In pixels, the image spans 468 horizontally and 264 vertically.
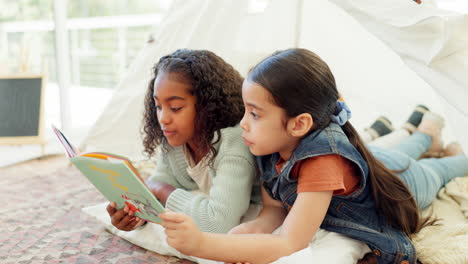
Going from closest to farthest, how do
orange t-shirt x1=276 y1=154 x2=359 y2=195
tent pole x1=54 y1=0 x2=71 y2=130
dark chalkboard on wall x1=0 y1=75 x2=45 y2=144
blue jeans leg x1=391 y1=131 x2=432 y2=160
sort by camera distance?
orange t-shirt x1=276 y1=154 x2=359 y2=195 < blue jeans leg x1=391 y1=131 x2=432 y2=160 < dark chalkboard on wall x1=0 y1=75 x2=45 y2=144 < tent pole x1=54 y1=0 x2=71 y2=130

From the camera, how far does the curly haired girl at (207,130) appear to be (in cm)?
106

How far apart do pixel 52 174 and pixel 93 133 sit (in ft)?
0.85

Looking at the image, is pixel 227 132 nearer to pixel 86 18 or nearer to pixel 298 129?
pixel 298 129

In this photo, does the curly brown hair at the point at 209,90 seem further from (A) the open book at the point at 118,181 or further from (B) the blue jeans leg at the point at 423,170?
(B) the blue jeans leg at the point at 423,170

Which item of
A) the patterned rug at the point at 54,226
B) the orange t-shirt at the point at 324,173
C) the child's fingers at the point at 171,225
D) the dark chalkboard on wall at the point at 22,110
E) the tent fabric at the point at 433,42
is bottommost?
the patterned rug at the point at 54,226

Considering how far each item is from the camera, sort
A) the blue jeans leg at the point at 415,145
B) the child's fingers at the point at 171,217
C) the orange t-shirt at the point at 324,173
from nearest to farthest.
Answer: the child's fingers at the point at 171,217, the orange t-shirt at the point at 324,173, the blue jeans leg at the point at 415,145

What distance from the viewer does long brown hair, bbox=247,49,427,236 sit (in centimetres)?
92

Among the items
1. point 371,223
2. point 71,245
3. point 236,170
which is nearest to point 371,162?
point 371,223

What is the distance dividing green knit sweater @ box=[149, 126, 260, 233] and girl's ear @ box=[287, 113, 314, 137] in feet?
0.68

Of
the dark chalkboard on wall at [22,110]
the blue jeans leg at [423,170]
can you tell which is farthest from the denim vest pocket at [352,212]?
the dark chalkboard on wall at [22,110]

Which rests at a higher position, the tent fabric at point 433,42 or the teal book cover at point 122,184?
the tent fabric at point 433,42

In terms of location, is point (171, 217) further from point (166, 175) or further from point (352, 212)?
point (166, 175)

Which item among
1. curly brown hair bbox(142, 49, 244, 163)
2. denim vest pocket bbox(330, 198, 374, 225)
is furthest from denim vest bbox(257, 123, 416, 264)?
curly brown hair bbox(142, 49, 244, 163)

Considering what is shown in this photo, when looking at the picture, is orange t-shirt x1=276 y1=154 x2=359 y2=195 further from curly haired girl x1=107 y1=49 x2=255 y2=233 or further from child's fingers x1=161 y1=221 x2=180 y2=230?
child's fingers x1=161 y1=221 x2=180 y2=230
